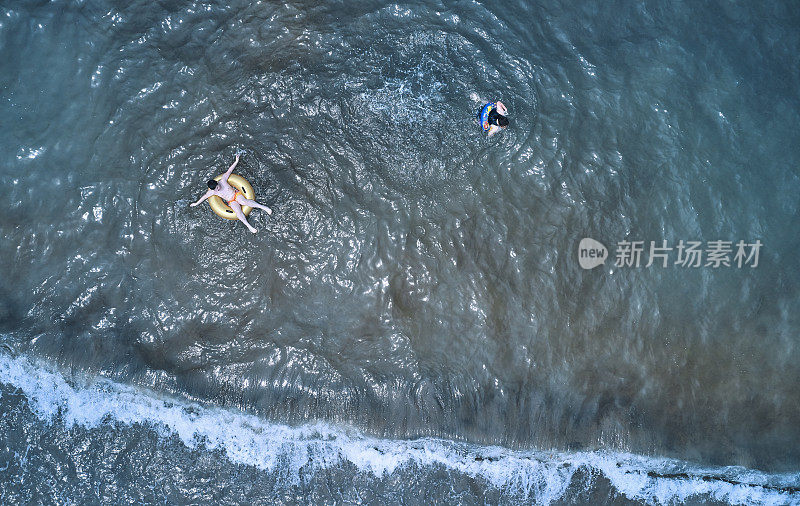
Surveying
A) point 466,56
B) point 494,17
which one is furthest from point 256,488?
point 494,17

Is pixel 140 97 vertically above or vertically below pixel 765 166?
above

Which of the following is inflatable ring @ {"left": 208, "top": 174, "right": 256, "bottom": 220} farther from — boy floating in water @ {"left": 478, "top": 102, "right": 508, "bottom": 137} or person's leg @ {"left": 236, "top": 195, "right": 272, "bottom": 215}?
boy floating in water @ {"left": 478, "top": 102, "right": 508, "bottom": 137}

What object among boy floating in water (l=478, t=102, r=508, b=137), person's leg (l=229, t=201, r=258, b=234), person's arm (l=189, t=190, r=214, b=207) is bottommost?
person's leg (l=229, t=201, r=258, b=234)

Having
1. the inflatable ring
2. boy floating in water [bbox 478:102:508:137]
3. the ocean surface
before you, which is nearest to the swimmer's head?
boy floating in water [bbox 478:102:508:137]

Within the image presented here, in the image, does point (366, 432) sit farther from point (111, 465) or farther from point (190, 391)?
point (111, 465)

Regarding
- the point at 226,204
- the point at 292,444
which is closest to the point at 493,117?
the point at 226,204

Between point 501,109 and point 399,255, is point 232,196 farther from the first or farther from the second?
point 501,109

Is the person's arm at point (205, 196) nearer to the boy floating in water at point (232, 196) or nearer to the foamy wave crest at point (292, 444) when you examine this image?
the boy floating in water at point (232, 196)
